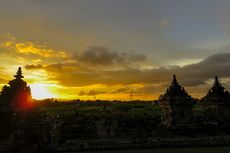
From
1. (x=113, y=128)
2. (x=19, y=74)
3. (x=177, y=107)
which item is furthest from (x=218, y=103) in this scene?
(x=19, y=74)

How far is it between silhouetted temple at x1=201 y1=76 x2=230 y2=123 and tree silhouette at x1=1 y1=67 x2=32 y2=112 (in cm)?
2613

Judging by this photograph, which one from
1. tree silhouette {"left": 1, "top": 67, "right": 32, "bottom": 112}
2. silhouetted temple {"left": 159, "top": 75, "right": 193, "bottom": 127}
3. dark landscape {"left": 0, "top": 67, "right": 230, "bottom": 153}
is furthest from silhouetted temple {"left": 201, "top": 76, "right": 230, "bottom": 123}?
tree silhouette {"left": 1, "top": 67, "right": 32, "bottom": 112}

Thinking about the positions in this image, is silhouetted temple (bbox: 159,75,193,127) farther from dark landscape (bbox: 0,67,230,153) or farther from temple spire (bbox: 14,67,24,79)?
temple spire (bbox: 14,67,24,79)

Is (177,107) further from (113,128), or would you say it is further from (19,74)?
(19,74)

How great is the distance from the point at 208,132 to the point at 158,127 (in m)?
5.99

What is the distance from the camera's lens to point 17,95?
102ft

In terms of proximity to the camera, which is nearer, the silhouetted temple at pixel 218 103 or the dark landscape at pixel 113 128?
the dark landscape at pixel 113 128

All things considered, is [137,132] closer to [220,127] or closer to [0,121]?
[220,127]

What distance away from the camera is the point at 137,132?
41062 mm

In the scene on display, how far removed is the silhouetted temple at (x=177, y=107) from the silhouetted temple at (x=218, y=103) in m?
4.55

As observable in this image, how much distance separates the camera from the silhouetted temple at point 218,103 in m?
48.8

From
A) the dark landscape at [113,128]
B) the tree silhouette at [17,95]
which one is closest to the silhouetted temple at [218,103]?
the dark landscape at [113,128]

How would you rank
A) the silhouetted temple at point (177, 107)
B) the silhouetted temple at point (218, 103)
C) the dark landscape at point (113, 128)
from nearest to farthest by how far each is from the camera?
the dark landscape at point (113, 128)
the silhouetted temple at point (177, 107)
the silhouetted temple at point (218, 103)

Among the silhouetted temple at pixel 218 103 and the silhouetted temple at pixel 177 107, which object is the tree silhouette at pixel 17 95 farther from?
the silhouetted temple at pixel 218 103
